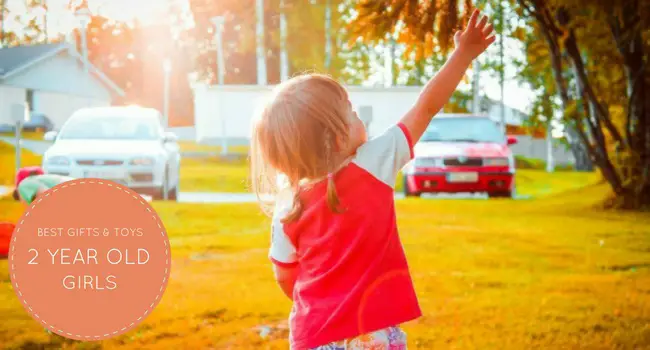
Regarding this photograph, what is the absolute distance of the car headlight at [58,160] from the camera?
8.90 m

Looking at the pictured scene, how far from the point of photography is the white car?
8.92 metres

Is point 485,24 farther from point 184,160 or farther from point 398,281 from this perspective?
point 184,160

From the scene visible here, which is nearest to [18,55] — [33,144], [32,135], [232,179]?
[33,144]

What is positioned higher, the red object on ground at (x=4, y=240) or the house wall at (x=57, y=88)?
the house wall at (x=57, y=88)

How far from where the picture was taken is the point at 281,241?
177 centimetres

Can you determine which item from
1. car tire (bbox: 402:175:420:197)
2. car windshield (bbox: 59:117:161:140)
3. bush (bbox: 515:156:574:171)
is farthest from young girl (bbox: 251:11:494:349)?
bush (bbox: 515:156:574:171)

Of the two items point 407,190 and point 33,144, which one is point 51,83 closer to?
point 33,144

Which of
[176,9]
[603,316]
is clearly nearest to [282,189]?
[603,316]

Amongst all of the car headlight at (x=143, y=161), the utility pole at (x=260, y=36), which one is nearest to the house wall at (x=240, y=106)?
the utility pole at (x=260, y=36)

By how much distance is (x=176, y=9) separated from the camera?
1189 centimetres

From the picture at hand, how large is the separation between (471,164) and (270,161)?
8.83 meters

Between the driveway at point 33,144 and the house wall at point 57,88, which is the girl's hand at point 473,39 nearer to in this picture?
the house wall at point 57,88

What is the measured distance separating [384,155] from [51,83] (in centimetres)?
953
